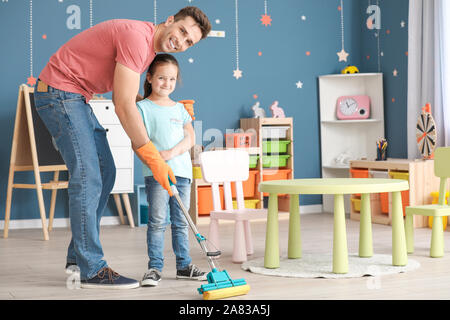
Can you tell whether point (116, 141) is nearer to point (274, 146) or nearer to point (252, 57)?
point (274, 146)

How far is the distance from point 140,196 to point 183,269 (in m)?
2.37

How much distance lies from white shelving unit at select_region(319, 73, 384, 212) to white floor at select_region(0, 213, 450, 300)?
3.80 feet

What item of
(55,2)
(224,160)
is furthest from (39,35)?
(224,160)

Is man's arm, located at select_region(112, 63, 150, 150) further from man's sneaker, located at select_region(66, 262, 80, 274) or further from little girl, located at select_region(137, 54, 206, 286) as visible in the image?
man's sneaker, located at select_region(66, 262, 80, 274)

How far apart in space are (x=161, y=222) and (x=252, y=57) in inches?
116

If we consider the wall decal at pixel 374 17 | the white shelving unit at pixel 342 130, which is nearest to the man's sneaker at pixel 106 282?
the white shelving unit at pixel 342 130

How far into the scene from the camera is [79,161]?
A: 229 cm

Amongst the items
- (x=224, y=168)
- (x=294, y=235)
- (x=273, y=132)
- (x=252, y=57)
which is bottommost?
(x=294, y=235)

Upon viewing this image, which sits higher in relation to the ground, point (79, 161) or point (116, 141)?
point (116, 141)

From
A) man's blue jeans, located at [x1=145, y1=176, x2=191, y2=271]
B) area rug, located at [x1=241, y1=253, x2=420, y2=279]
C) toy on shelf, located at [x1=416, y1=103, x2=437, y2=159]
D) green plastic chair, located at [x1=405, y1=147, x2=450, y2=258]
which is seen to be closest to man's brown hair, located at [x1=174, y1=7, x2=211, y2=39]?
man's blue jeans, located at [x1=145, y1=176, x2=191, y2=271]

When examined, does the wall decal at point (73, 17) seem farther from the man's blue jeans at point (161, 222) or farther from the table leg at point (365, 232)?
the table leg at point (365, 232)

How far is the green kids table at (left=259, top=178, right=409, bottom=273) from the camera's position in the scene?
257cm

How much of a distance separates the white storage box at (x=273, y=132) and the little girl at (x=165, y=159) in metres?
2.40

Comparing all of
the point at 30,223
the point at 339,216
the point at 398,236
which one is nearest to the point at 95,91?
the point at 339,216
